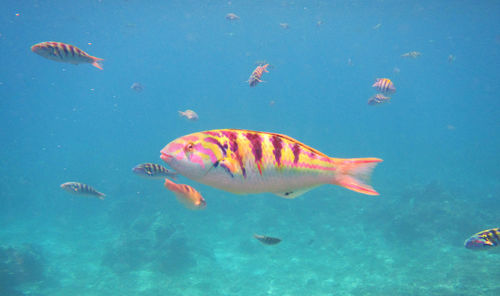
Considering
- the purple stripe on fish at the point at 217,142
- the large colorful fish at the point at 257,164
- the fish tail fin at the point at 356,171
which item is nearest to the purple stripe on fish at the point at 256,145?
the large colorful fish at the point at 257,164

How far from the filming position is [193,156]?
4.37 ft

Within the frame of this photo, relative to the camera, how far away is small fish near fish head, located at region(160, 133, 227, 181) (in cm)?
133

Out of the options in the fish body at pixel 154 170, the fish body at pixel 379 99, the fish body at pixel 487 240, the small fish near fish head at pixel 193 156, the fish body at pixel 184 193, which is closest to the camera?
the small fish near fish head at pixel 193 156

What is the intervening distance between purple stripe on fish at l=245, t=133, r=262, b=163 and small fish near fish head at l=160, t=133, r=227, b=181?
191 millimetres

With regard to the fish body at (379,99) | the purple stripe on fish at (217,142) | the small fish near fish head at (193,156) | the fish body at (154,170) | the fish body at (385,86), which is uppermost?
the fish body at (379,99)

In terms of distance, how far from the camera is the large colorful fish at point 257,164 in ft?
4.44

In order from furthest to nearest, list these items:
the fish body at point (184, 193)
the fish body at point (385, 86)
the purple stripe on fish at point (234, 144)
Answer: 1. the fish body at point (385, 86)
2. the fish body at point (184, 193)
3. the purple stripe on fish at point (234, 144)

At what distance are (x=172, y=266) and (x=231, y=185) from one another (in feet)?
38.4

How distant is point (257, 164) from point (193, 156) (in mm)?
358

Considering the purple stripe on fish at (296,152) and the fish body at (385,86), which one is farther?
the fish body at (385,86)

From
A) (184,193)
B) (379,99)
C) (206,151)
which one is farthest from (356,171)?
(379,99)

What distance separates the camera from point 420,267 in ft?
33.2

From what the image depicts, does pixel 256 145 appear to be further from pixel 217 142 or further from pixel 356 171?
pixel 356 171

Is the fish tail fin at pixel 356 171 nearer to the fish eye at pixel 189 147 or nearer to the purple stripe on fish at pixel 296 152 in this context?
the purple stripe on fish at pixel 296 152
